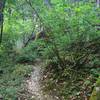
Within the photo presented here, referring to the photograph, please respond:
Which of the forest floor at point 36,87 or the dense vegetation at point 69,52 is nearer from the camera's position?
the forest floor at point 36,87

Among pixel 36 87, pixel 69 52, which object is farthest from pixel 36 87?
pixel 69 52

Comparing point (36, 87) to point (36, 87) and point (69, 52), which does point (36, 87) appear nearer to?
point (36, 87)

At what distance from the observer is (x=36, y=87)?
33.4 feet

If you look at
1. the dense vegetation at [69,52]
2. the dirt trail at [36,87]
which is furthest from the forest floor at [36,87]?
the dense vegetation at [69,52]

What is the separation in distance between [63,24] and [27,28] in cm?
1048

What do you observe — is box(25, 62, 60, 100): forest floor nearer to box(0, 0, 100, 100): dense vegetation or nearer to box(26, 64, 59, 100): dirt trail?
box(26, 64, 59, 100): dirt trail

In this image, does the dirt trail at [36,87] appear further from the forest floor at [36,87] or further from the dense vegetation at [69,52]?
the dense vegetation at [69,52]

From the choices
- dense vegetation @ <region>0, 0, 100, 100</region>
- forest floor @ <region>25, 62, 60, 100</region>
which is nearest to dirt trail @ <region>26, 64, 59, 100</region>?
forest floor @ <region>25, 62, 60, 100</region>

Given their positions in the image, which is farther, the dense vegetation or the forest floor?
the dense vegetation

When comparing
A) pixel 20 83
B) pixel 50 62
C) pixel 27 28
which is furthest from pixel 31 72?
pixel 27 28

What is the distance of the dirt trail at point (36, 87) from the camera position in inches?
345

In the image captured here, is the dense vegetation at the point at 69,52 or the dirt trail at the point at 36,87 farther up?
the dense vegetation at the point at 69,52

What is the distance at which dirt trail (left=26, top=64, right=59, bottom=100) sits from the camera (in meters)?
8.77

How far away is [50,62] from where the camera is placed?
11.9 metres
